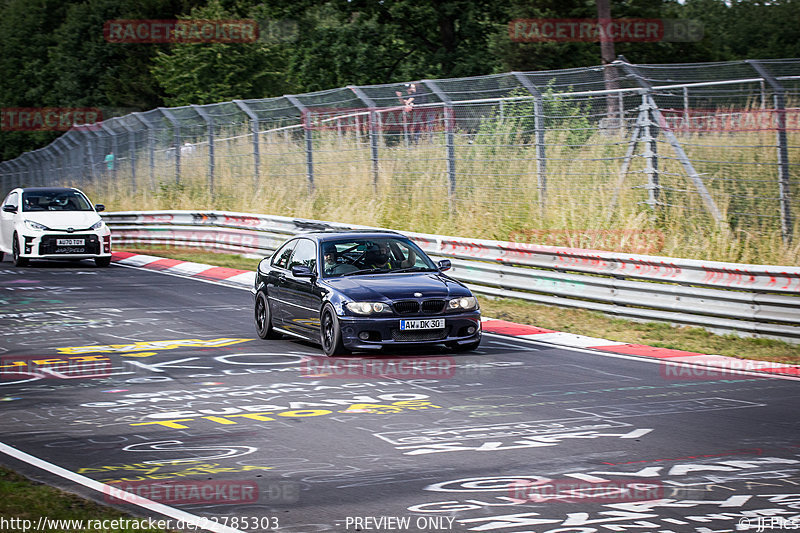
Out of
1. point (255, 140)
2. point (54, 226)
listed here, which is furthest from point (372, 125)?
point (54, 226)

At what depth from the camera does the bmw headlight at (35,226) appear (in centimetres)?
2352

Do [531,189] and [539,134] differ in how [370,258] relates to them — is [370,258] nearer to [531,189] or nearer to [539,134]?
[539,134]

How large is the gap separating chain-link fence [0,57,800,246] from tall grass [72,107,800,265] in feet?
0.09

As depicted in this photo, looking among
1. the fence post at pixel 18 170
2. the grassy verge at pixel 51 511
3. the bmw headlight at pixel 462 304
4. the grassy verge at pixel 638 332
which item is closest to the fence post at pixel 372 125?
the grassy verge at pixel 638 332

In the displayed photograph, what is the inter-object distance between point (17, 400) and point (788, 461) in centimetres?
676

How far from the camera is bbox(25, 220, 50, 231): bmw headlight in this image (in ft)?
77.2

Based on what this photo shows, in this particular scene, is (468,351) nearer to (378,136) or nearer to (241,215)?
(378,136)

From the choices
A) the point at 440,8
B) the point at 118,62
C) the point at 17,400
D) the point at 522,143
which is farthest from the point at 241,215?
the point at 118,62

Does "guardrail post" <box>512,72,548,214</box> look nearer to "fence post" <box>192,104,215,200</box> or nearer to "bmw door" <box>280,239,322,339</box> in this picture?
"bmw door" <box>280,239,322,339</box>

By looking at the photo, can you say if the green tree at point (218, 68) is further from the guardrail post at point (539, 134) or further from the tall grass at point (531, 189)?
the guardrail post at point (539, 134)

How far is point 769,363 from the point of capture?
1174cm

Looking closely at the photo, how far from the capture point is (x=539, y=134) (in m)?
18.9

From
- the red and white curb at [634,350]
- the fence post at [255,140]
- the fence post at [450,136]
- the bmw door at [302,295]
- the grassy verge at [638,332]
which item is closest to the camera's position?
the red and white curb at [634,350]

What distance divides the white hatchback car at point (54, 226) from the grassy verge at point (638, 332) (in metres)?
10.3
